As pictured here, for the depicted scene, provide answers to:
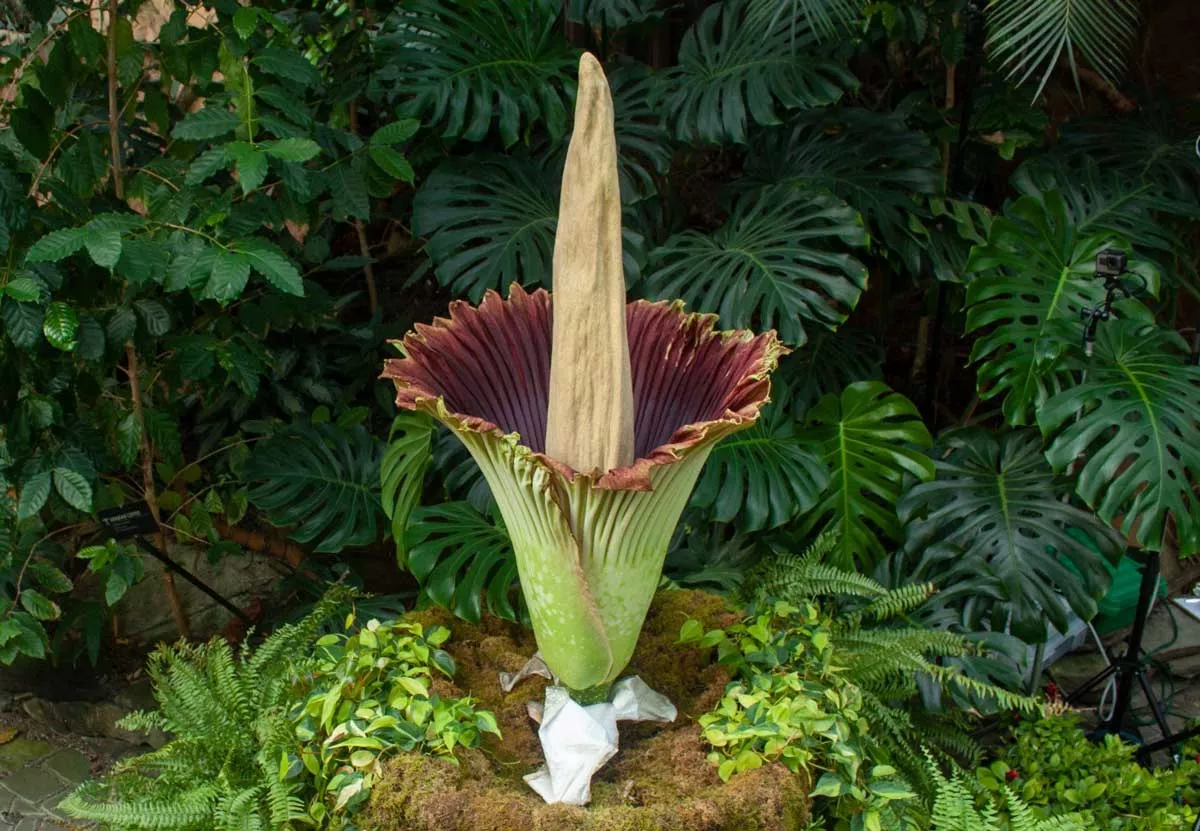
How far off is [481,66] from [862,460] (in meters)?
1.34

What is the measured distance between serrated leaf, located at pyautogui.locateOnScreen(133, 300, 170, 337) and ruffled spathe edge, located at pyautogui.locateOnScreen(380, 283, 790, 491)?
1.13 metres

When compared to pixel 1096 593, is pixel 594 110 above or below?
above

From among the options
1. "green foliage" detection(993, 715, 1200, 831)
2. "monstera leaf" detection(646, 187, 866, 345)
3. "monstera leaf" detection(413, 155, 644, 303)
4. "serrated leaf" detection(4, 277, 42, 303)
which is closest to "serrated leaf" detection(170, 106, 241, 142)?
"serrated leaf" detection(4, 277, 42, 303)

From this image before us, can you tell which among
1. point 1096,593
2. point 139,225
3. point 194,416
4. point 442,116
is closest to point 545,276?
point 442,116

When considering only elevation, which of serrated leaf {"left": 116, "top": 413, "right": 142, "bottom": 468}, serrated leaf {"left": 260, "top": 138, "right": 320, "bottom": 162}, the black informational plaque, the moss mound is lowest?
the black informational plaque

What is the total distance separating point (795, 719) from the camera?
1.61 meters

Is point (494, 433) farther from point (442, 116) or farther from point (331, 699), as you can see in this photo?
point (442, 116)

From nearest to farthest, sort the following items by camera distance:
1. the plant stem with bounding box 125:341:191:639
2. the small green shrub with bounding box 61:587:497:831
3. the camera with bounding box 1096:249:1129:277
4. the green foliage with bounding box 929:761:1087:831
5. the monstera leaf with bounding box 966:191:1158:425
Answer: the small green shrub with bounding box 61:587:497:831
the green foliage with bounding box 929:761:1087:831
the camera with bounding box 1096:249:1129:277
the monstera leaf with bounding box 966:191:1158:425
the plant stem with bounding box 125:341:191:639

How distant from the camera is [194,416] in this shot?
3.68m

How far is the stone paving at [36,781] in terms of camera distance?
8.77ft

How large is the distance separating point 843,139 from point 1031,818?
6.05ft

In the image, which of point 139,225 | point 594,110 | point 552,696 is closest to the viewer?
point 594,110

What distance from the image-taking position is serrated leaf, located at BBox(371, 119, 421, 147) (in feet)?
8.06

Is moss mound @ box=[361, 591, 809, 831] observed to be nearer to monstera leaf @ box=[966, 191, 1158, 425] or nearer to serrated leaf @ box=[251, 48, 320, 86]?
monstera leaf @ box=[966, 191, 1158, 425]
